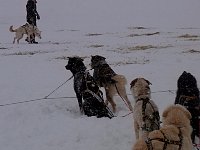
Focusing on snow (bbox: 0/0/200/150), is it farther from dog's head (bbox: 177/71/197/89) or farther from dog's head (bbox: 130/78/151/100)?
dog's head (bbox: 177/71/197/89)

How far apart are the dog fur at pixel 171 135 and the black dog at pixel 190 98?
3.17 ft

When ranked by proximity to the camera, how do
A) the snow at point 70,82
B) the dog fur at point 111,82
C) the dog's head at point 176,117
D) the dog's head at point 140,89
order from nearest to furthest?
the dog's head at point 176,117
the dog's head at point 140,89
the snow at point 70,82
the dog fur at point 111,82

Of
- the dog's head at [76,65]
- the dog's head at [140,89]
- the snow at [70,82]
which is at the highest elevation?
the dog's head at [76,65]

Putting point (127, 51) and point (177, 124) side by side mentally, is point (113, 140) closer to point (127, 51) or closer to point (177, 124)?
point (177, 124)

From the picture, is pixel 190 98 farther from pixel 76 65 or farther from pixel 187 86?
pixel 76 65

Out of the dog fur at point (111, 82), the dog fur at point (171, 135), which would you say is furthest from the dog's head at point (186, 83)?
the dog fur at point (111, 82)

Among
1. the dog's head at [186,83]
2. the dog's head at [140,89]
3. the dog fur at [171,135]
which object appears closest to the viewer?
the dog fur at [171,135]

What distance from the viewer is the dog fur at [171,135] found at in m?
4.48

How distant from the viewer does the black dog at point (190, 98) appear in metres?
6.14

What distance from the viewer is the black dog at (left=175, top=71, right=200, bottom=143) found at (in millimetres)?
6141

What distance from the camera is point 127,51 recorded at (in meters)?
16.2

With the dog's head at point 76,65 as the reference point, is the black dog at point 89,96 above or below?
below

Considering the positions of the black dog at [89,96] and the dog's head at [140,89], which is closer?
the dog's head at [140,89]

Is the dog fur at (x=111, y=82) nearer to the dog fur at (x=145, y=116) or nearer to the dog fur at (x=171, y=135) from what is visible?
the dog fur at (x=145, y=116)
